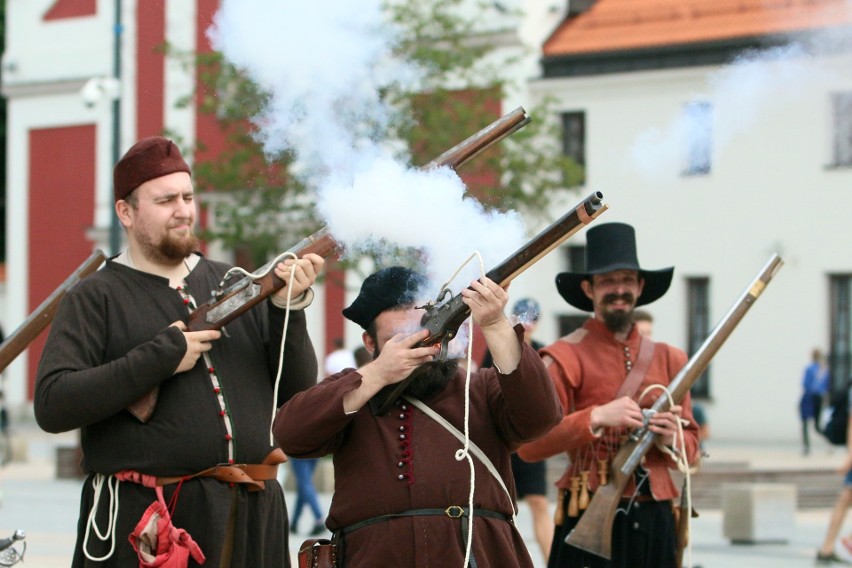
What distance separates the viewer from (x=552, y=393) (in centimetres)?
432

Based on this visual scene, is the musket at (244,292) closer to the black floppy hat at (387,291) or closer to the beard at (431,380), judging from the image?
the black floppy hat at (387,291)

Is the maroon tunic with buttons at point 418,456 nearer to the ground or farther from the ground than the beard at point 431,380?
nearer to the ground

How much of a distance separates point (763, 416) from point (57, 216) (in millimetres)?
18823

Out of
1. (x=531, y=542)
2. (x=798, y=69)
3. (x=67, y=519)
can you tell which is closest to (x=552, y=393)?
(x=798, y=69)

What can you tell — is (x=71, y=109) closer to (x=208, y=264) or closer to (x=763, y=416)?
(x=763, y=416)

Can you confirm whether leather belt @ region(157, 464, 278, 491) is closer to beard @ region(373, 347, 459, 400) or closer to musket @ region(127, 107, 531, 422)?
musket @ region(127, 107, 531, 422)

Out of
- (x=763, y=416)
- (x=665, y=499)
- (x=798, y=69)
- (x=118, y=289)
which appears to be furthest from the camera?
(x=763, y=416)

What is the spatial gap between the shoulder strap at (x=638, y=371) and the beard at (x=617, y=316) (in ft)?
0.47

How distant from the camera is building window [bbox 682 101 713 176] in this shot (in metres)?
7.49

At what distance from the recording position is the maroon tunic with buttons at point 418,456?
13.9 feet

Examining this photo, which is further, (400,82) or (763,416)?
(763,416)

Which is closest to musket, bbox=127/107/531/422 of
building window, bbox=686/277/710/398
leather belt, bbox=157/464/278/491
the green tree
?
leather belt, bbox=157/464/278/491

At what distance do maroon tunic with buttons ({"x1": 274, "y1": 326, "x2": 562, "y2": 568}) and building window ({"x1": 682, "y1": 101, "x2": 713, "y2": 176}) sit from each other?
3.43m

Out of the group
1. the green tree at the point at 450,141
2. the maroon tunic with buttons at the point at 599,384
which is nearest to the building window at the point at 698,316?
the green tree at the point at 450,141
